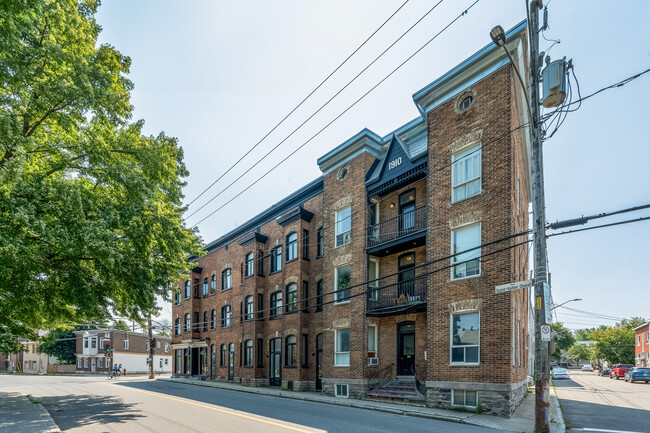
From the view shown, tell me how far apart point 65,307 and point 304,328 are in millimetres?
12484

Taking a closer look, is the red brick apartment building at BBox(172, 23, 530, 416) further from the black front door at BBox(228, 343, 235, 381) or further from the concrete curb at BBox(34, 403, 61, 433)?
the concrete curb at BBox(34, 403, 61, 433)

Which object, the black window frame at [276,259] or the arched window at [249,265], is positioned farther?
the arched window at [249,265]

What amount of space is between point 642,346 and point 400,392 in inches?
2198

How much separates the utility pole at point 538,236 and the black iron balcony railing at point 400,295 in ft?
21.2

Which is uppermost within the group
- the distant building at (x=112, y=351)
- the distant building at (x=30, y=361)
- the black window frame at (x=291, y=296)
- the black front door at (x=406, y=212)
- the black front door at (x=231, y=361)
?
the black front door at (x=406, y=212)

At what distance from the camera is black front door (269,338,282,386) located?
25.8 metres

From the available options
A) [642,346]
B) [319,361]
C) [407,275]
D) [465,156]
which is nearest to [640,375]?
[642,346]

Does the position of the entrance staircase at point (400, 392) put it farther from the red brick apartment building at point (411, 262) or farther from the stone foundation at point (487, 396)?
the stone foundation at point (487, 396)

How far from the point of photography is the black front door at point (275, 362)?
84.6 ft

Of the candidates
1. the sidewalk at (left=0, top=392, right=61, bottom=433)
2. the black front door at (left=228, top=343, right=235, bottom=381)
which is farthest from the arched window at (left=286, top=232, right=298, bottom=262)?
the sidewalk at (left=0, top=392, right=61, bottom=433)

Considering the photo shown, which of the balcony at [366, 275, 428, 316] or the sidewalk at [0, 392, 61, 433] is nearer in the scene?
the sidewalk at [0, 392, 61, 433]

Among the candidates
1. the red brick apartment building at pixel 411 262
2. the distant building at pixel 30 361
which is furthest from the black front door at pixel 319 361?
the distant building at pixel 30 361

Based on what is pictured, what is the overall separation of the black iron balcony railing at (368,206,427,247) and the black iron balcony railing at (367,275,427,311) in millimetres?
2250

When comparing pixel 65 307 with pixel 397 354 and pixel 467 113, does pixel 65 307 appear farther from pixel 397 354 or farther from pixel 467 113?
pixel 467 113
